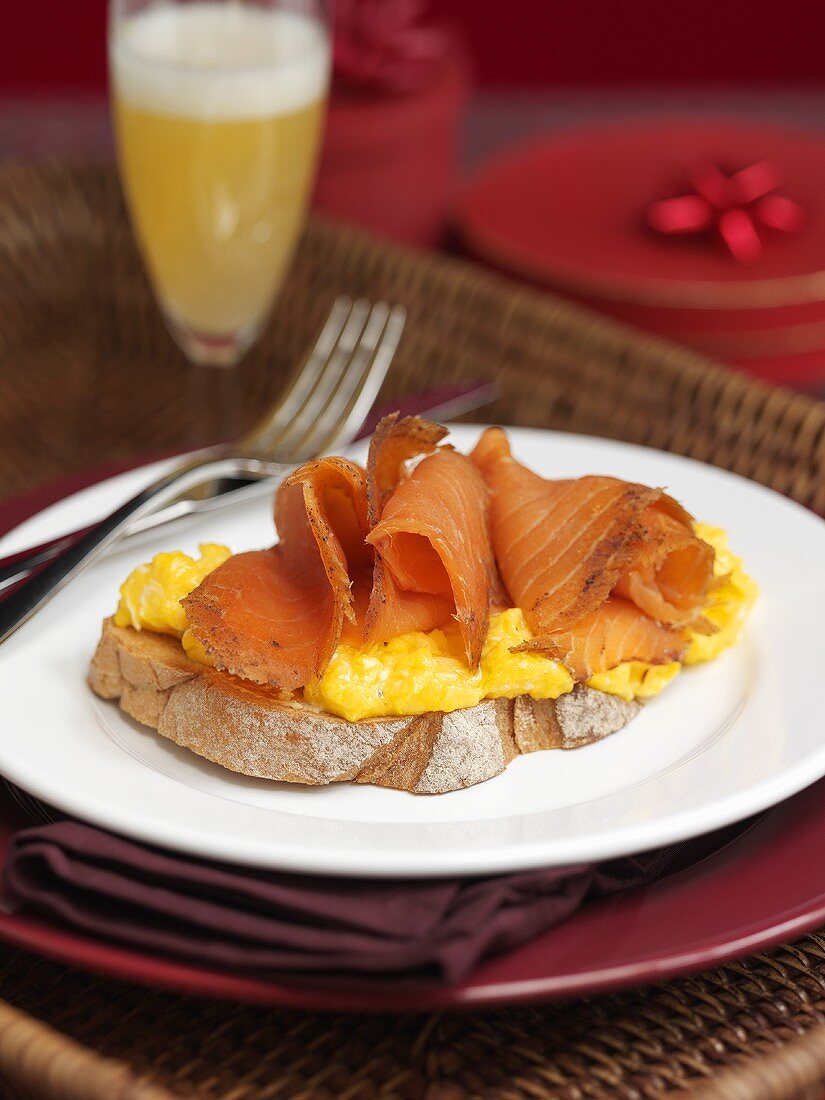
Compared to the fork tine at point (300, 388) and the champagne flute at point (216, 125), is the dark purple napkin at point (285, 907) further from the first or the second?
the champagne flute at point (216, 125)

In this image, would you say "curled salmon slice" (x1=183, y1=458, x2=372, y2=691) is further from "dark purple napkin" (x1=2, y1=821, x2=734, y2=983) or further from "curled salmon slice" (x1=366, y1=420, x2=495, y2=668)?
"dark purple napkin" (x1=2, y1=821, x2=734, y2=983)

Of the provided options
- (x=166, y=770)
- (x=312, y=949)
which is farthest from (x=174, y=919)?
(x=166, y=770)

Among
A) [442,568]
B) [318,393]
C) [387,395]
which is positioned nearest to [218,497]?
[318,393]

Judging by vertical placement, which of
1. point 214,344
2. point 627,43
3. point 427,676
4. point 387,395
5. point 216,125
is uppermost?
point 216,125

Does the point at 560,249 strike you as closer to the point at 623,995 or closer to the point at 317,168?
the point at 317,168

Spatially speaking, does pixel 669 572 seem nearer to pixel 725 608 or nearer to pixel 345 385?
pixel 725 608
